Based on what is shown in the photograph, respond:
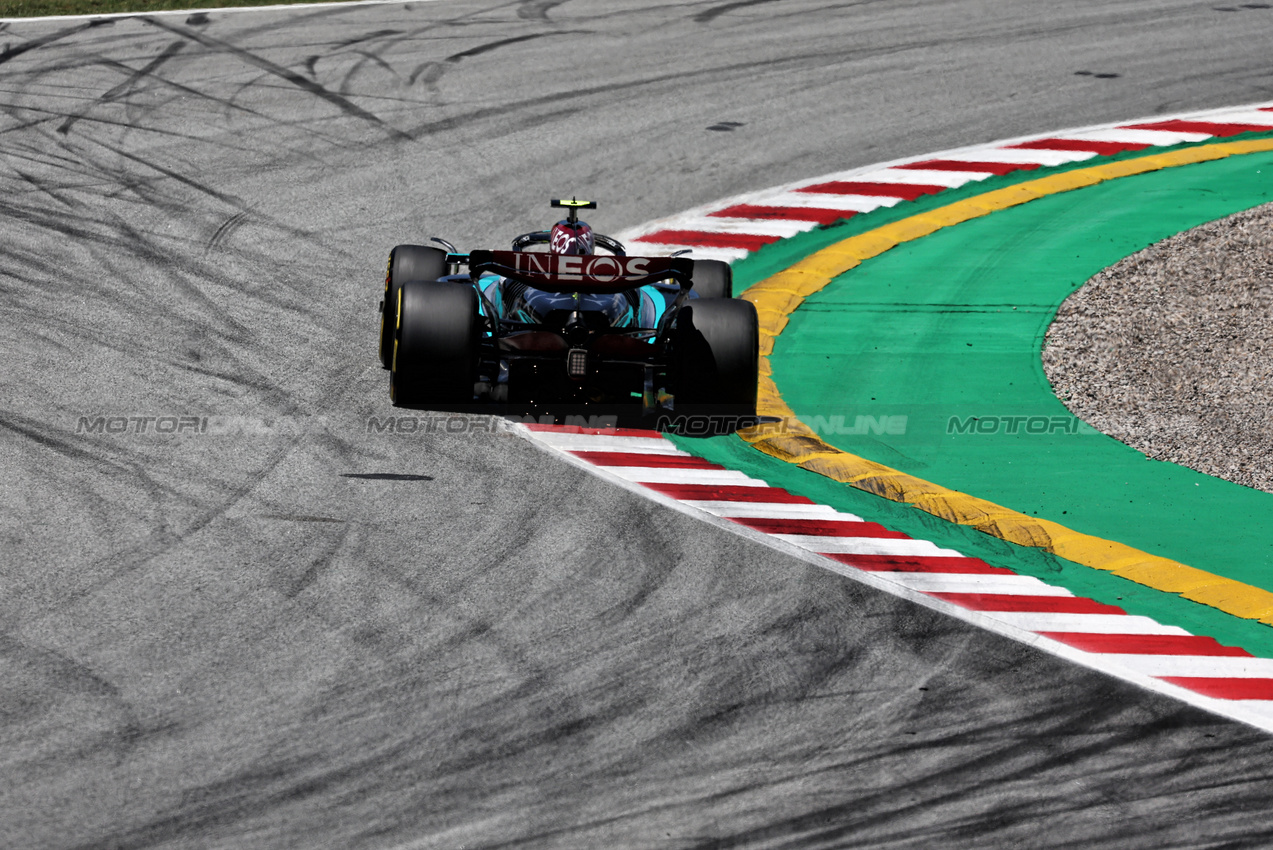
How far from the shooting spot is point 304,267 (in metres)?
14.1

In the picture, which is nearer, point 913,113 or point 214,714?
point 214,714

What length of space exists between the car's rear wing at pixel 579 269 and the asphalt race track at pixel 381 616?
3.73ft

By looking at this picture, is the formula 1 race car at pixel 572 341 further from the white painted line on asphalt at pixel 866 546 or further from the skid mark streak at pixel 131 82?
the skid mark streak at pixel 131 82

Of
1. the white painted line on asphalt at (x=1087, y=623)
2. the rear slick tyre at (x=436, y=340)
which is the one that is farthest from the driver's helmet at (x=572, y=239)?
the white painted line on asphalt at (x=1087, y=623)

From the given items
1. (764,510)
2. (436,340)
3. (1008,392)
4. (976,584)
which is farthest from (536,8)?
(976,584)

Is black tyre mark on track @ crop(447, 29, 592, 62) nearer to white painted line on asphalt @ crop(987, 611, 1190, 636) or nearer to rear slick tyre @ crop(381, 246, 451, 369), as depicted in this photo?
rear slick tyre @ crop(381, 246, 451, 369)

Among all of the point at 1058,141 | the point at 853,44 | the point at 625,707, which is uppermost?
the point at 853,44

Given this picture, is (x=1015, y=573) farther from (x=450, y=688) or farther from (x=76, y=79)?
(x=76, y=79)

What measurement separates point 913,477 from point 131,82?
40.5ft

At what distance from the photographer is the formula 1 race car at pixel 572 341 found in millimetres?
10758

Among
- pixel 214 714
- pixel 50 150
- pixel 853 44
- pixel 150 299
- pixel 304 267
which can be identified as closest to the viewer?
pixel 214 714

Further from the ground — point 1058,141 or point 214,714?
point 1058,141

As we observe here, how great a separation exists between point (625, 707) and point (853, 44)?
15422mm

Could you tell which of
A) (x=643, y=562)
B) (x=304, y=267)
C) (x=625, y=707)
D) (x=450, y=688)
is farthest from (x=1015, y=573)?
(x=304, y=267)
